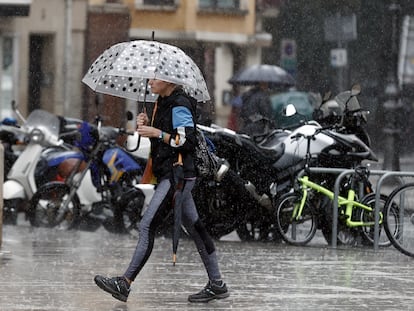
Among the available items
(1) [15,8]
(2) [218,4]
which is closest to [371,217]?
(1) [15,8]

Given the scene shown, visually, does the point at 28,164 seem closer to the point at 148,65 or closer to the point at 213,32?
the point at 148,65

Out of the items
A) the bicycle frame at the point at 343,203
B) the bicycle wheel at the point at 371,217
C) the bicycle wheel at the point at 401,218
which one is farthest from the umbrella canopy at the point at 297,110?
the bicycle wheel at the point at 401,218

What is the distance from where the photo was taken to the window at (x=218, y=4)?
42.6 metres

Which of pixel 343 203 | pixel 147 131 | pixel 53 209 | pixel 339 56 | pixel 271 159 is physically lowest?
pixel 53 209

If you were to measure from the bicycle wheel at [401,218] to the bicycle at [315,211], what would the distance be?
571mm

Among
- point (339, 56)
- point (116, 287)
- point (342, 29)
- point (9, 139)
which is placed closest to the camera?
point (116, 287)

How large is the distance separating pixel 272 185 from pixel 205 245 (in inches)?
206

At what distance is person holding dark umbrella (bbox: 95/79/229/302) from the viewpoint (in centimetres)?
1155

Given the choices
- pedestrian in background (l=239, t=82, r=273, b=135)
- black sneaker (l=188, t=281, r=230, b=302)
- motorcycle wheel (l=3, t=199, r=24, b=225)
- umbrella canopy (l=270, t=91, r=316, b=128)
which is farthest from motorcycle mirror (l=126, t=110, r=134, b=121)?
pedestrian in background (l=239, t=82, r=273, b=135)

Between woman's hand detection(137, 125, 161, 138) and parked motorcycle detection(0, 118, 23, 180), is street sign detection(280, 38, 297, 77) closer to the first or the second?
parked motorcycle detection(0, 118, 23, 180)

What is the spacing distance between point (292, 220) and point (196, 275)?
3288mm

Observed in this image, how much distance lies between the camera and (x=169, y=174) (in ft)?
38.2

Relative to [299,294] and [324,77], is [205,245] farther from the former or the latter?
[324,77]

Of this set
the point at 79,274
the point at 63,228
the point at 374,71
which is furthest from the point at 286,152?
the point at 374,71
